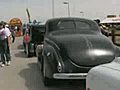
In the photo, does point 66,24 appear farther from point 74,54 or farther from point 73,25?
point 74,54

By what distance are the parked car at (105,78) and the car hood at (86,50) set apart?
4.36 metres

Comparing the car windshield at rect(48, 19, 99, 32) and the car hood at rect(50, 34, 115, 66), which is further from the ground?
the car windshield at rect(48, 19, 99, 32)

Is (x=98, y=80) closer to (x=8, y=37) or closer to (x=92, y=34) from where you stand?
(x=92, y=34)

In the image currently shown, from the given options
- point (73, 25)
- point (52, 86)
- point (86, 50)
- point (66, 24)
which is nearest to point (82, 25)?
point (73, 25)

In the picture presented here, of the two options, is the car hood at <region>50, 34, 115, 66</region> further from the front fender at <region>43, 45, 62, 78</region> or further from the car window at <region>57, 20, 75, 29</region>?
the car window at <region>57, 20, 75, 29</region>

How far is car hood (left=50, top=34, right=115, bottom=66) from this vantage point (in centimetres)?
777

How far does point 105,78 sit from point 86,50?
4.96 metres

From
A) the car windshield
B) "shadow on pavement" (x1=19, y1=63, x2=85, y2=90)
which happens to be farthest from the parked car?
the car windshield

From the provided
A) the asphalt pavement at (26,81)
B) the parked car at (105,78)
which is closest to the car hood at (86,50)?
the asphalt pavement at (26,81)

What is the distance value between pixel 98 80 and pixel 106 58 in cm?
487

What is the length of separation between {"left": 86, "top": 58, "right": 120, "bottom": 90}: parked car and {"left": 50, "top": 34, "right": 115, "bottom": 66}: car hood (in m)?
4.36

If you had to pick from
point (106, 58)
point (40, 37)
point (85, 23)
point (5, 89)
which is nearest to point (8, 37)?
point (40, 37)

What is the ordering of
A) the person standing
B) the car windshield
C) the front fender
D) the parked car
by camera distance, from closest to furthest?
the parked car → the front fender → the car windshield → the person standing

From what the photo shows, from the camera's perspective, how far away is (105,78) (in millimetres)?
2973
